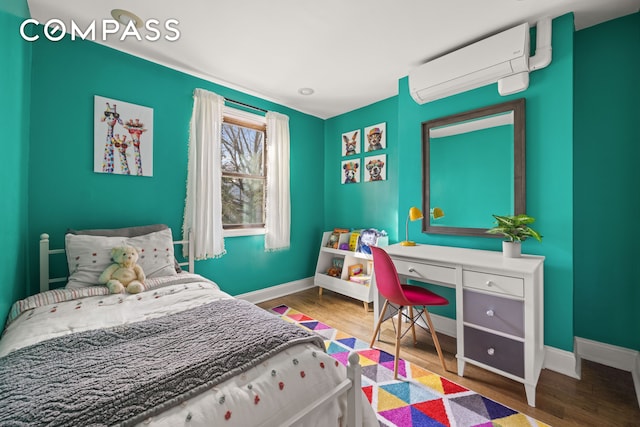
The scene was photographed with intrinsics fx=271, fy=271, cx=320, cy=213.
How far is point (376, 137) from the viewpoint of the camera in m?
3.45

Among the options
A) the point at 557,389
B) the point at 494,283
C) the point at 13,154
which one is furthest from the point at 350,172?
the point at 13,154

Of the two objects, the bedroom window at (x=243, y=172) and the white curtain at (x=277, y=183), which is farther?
the white curtain at (x=277, y=183)

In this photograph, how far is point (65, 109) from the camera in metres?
2.11

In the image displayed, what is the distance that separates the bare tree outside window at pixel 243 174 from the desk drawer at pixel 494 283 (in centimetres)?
240

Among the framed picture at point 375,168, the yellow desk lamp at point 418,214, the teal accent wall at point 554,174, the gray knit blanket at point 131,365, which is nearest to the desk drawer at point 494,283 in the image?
the teal accent wall at point 554,174

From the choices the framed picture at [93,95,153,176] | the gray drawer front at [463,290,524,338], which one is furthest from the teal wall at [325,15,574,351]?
the framed picture at [93,95,153,176]

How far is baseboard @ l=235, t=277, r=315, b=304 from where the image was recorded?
3262mm

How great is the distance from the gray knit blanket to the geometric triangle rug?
0.79 m

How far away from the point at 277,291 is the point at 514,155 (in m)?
2.91

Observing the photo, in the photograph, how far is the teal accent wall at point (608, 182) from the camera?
6.36 feet

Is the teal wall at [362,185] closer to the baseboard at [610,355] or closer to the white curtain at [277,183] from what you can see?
the white curtain at [277,183]

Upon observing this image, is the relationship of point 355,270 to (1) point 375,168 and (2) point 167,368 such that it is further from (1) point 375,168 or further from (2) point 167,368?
(2) point 167,368

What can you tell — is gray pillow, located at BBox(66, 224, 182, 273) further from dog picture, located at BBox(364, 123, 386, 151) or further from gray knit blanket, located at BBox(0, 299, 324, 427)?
dog picture, located at BBox(364, 123, 386, 151)

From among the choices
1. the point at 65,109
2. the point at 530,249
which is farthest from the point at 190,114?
the point at 530,249
